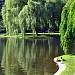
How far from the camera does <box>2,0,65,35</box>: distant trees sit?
2025 inches

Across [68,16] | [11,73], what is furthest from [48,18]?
[11,73]

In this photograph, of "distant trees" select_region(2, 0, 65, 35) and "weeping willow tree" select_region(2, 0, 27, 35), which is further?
"weeping willow tree" select_region(2, 0, 27, 35)

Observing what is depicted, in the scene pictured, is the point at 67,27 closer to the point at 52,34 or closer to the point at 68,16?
the point at 68,16

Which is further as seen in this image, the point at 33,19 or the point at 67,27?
the point at 33,19

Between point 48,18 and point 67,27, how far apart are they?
31780 mm

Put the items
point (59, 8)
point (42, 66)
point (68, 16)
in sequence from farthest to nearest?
point (59, 8) → point (68, 16) → point (42, 66)

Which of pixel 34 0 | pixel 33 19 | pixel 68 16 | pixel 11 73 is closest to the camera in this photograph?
pixel 11 73

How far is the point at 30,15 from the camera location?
2046 inches

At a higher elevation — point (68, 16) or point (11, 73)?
point (68, 16)

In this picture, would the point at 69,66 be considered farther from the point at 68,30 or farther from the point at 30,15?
the point at 30,15

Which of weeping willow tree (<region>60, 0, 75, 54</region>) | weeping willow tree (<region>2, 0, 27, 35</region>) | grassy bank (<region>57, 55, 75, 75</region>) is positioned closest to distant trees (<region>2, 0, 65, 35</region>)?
weeping willow tree (<region>2, 0, 27, 35</region>)

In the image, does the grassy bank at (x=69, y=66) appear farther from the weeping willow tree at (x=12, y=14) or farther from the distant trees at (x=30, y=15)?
the weeping willow tree at (x=12, y=14)

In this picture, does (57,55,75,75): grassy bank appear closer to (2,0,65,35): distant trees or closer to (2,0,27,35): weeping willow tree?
(2,0,65,35): distant trees

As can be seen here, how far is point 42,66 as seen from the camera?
2181 centimetres
